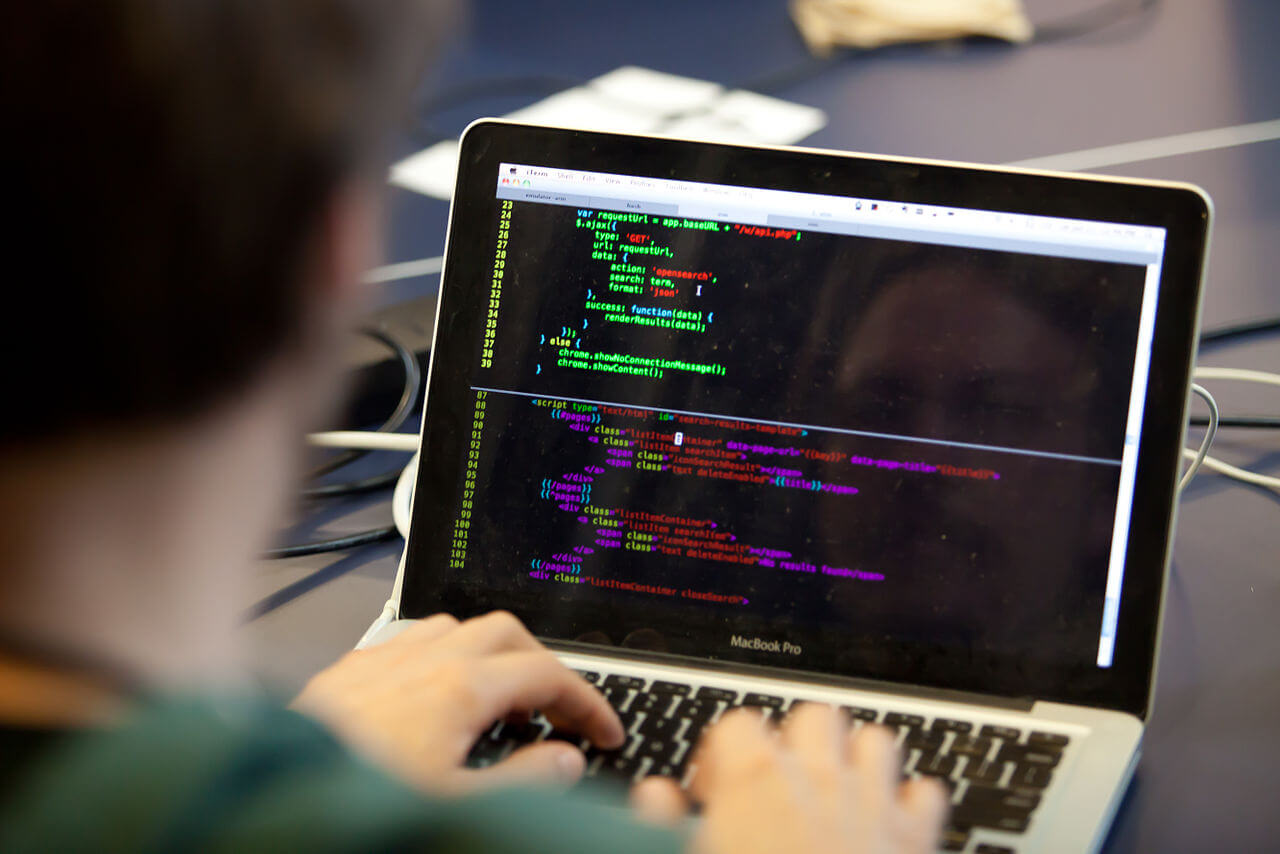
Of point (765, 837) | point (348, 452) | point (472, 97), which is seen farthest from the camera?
point (472, 97)

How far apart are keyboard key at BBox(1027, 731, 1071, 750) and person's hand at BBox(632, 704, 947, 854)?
0.11m

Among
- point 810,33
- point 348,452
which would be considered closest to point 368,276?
point 348,452

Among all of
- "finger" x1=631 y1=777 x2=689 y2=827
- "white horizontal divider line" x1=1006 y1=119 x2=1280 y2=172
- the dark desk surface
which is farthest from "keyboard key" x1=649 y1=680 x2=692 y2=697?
"white horizontal divider line" x1=1006 y1=119 x2=1280 y2=172

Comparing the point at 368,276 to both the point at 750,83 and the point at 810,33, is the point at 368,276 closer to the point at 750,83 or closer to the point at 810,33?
the point at 750,83

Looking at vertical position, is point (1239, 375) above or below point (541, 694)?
above

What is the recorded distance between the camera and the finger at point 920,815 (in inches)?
19.7

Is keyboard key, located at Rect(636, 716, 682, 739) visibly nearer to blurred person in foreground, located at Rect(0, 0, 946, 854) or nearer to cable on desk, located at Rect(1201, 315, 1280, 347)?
blurred person in foreground, located at Rect(0, 0, 946, 854)

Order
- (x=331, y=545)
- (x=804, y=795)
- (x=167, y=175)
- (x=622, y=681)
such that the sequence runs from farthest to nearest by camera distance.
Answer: (x=331, y=545)
(x=622, y=681)
(x=804, y=795)
(x=167, y=175)

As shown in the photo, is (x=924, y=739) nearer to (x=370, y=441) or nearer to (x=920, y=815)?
(x=920, y=815)

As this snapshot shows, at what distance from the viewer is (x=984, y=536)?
0.70 meters

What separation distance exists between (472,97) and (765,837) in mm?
1383

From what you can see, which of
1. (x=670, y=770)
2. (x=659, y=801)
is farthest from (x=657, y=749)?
(x=659, y=801)

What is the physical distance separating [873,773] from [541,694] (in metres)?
0.19

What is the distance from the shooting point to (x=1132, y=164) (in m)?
1.38
